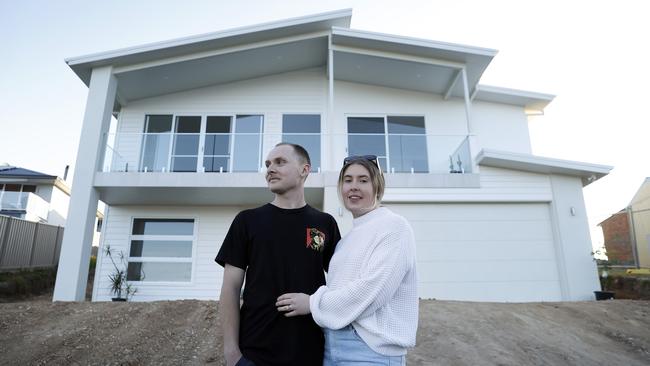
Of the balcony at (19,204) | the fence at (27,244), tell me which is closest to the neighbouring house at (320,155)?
the fence at (27,244)

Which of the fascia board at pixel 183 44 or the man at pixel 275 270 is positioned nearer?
the man at pixel 275 270

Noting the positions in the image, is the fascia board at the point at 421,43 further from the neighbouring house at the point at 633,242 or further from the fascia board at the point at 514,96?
the neighbouring house at the point at 633,242

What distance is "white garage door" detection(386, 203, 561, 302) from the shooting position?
849 cm

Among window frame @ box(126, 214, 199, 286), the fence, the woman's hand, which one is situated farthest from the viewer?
the fence

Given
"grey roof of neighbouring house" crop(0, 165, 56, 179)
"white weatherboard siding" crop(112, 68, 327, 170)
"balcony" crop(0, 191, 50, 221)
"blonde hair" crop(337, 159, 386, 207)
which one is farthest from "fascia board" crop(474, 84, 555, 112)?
"grey roof of neighbouring house" crop(0, 165, 56, 179)

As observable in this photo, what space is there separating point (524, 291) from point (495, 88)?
6146 millimetres

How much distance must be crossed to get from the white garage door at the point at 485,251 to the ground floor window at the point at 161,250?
6.02m

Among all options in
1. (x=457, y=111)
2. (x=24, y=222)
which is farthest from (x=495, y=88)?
(x=24, y=222)

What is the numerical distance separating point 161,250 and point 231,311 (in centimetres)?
950

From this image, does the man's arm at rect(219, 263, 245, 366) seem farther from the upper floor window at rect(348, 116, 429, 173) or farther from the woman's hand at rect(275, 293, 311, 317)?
the upper floor window at rect(348, 116, 429, 173)

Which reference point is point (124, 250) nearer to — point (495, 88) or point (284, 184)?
point (284, 184)

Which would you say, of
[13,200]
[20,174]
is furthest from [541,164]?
[20,174]

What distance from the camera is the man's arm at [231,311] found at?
172 centimetres

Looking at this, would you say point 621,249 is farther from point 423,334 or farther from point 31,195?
point 31,195
